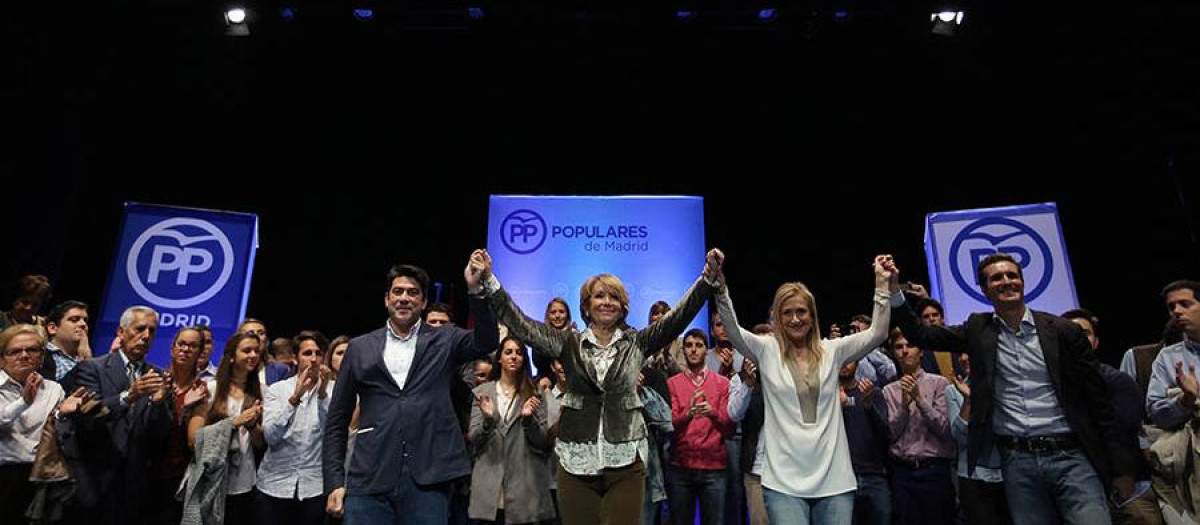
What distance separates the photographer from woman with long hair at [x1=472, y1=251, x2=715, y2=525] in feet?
9.24

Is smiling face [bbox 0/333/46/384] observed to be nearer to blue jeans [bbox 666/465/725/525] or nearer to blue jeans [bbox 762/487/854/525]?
blue jeans [bbox 666/465/725/525]

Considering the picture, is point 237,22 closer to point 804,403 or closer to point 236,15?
point 236,15

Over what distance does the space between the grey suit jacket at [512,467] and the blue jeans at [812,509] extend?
60.1 inches

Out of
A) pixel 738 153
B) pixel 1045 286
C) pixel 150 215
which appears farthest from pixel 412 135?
pixel 1045 286

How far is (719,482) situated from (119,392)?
3346 millimetres

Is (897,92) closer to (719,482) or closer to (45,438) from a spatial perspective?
(719,482)

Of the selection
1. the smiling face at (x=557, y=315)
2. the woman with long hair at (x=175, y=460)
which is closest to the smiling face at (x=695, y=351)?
the smiling face at (x=557, y=315)

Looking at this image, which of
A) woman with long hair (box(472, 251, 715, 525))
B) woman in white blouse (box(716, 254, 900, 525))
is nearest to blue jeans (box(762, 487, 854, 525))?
woman in white blouse (box(716, 254, 900, 525))

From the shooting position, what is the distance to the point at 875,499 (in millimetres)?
4441

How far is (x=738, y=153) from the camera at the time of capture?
345 inches

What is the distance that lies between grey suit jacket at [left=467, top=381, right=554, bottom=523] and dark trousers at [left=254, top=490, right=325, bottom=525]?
801 millimetres

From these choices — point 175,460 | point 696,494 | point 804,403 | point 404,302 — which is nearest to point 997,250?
point 696,494

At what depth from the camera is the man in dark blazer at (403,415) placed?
281 cm

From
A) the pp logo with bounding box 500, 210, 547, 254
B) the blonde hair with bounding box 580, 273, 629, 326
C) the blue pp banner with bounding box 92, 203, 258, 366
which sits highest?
the pp logo with bounding box 500, 210, 547, 254
